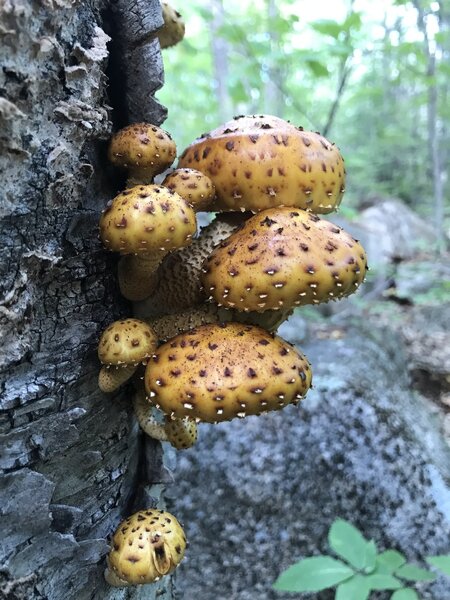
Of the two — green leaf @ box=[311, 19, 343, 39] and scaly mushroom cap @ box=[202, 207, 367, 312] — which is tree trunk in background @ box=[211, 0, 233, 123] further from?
scaly mushroom cap @ box=[202, 207, 367, 312]

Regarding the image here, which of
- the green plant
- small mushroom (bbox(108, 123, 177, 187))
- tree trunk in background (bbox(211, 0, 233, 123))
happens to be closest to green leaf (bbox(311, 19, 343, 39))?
small mushroom (bbox(108, 123, 177, 187))

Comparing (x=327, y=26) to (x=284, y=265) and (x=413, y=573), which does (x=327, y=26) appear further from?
(x=413, y=573)

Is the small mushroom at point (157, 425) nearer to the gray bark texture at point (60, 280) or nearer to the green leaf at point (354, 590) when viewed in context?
the gray bark texture at point (60, 280)

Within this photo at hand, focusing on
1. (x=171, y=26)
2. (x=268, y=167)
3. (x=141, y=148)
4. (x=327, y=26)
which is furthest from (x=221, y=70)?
(x=141, y=148)

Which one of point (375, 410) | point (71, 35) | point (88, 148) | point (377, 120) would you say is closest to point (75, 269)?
point (88, 148)

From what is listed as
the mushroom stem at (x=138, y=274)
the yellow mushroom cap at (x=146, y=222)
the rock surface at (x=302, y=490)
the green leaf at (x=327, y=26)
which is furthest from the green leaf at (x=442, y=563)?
the green leaf at (x=327, y=26)

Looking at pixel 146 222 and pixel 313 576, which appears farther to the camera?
pixel 313 576

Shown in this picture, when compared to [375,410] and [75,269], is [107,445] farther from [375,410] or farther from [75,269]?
[375,410]
